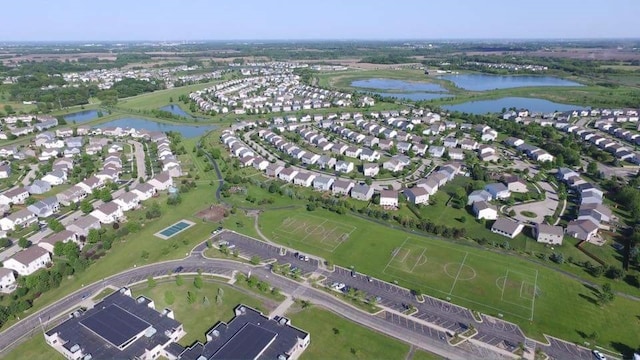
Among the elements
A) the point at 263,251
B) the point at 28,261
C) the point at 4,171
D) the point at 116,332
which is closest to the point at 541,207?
the point at 263,251

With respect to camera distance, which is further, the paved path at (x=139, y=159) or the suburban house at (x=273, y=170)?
the paved path at (x=139, y=159)

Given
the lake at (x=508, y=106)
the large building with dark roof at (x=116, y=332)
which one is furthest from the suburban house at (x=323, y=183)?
the lake at (x=508, y=106)

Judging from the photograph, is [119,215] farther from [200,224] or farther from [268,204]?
[268,204]

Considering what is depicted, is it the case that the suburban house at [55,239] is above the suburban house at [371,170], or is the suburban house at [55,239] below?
below

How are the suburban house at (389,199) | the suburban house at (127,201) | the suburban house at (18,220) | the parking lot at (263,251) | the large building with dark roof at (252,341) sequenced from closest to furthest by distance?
the large building with dark roof at (252,341) < the parking lot at (263,251) < the suburban house at (18,220) < the suburban house at (127,201) < the suburban house at (389,199)

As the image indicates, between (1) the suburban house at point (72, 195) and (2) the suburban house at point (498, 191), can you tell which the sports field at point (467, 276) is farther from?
(1) the suburban house at point (72, 195)

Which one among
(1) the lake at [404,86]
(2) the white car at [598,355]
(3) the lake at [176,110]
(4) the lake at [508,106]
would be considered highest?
(1) the lake at [404,86]

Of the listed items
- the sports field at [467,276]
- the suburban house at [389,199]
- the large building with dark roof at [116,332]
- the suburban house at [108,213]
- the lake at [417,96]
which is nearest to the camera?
the large building with dark roof at [116,332]

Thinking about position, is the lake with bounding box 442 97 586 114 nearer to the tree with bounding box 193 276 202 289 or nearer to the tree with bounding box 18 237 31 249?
the tree with bounding box 193 276 202 289
